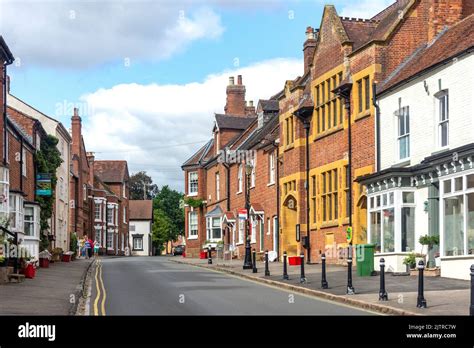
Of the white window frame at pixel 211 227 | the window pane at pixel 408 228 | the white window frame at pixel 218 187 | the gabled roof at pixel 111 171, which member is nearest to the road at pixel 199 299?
the window pane at pixel 408 228

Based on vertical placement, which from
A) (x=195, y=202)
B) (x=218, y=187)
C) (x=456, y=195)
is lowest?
(x=456, y=195)

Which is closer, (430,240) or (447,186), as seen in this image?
(447,186)

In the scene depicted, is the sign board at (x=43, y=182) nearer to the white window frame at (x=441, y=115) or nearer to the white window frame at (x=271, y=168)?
the white window frame at (x=271, y=168)

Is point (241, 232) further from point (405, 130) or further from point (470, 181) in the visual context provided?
point (470, 181)

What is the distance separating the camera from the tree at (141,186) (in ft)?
440

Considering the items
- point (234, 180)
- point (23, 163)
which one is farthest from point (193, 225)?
point (23, 163)

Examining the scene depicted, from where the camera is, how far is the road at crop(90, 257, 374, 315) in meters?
17.6

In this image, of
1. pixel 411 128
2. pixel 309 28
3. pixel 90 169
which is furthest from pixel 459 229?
pixel 90 169

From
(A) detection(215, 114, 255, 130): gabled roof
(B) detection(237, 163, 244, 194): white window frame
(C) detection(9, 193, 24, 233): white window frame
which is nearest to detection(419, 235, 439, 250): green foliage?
(C) detection(9, 193, 24, 233): white window frame

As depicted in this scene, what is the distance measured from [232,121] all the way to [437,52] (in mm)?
32023

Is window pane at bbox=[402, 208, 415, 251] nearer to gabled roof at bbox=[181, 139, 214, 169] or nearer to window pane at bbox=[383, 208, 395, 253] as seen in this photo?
window pane at bbox=[383, 208, 395, 253]

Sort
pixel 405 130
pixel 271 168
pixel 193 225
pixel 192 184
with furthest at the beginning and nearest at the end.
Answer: pixel 192 184 → pixel 193 225 → pixel 271 168 → pixel 405 130

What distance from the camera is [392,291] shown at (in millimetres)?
21594
